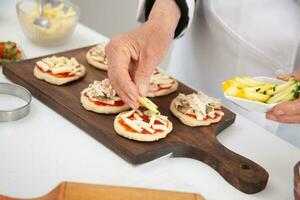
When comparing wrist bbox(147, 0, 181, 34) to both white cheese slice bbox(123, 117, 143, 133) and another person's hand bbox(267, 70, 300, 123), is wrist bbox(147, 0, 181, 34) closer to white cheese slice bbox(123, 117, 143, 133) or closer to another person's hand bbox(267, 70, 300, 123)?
white cheese slice bbox(123, 117, 143, 133)

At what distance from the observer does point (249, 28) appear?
1435 mm

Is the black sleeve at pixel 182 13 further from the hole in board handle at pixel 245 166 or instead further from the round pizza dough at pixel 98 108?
the hole in board handle at pixel 245 166

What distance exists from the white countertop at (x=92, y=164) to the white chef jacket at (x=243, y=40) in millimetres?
257

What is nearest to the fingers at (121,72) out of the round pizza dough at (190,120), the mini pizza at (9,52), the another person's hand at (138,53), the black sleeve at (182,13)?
the another person's hand at (138,53)

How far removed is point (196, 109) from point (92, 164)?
0.32 meters

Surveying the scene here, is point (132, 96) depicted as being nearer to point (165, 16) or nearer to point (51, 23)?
point (165, 16)

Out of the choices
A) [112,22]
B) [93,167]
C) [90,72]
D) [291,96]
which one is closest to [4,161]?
[93,167]

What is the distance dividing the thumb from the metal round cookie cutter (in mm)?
272

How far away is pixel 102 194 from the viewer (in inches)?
29.5

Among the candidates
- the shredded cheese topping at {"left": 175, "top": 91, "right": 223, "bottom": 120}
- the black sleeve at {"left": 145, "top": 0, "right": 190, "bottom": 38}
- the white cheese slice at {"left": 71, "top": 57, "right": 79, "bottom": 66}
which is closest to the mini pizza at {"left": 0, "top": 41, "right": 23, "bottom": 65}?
the white cheese slice at {"left": 71, "top": 57, "right": 79, "bottom": 66}

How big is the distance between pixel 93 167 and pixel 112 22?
211 centimetres

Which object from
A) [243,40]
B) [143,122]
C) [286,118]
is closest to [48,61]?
[143,122]

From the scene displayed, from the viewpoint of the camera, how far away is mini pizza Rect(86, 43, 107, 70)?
1407mm

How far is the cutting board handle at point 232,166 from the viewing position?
1.04 meters
